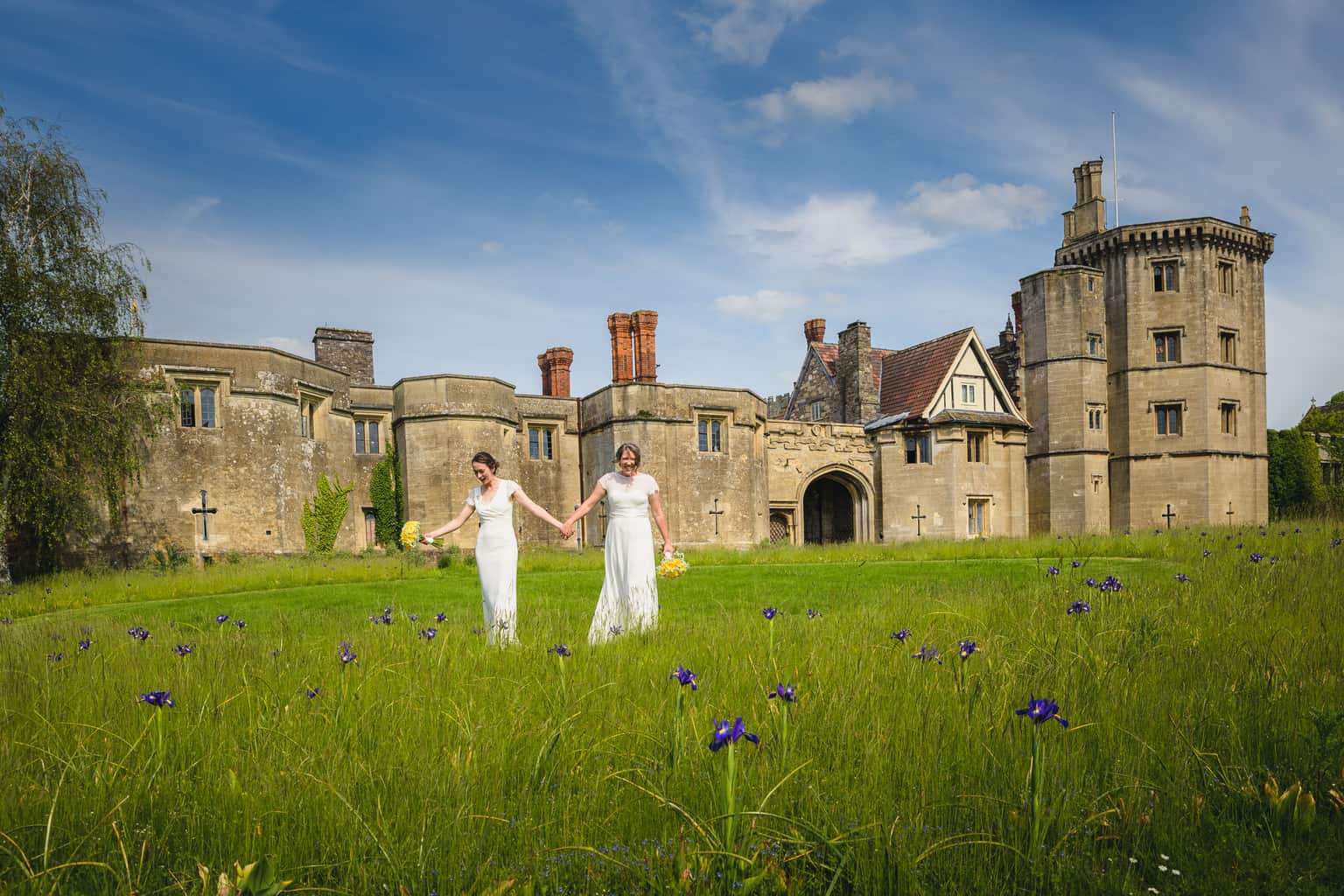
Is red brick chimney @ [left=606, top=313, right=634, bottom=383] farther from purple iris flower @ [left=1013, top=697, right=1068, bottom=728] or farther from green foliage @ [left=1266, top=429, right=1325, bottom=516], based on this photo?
green foliage @ [left=1266, top=429, right=1325, bottom=516]

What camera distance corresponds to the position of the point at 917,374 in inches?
1364

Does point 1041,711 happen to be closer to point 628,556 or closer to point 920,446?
point 628,556

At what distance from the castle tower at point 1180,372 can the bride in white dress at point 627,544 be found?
1138 inches

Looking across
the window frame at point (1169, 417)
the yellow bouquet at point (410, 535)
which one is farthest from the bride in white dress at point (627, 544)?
the window frame at point (1169, 417)

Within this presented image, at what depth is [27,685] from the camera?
563 cm

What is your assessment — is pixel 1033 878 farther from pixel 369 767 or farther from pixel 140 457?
pixel 140 457

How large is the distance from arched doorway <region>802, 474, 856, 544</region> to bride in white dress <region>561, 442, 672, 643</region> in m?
27.1

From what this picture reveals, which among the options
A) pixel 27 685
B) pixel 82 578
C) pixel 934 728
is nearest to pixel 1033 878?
pixel 934 728

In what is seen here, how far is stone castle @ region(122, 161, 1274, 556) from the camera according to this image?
95.0 feet

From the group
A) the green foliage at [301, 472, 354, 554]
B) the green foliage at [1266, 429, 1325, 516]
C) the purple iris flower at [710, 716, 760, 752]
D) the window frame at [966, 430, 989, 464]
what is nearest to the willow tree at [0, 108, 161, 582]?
the green foliage at [301, 472, 354, 554]

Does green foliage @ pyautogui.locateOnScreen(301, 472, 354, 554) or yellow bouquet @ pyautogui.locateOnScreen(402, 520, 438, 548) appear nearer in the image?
yellow bouquet @ pyautogui.locateOnScreen(402, 520, 438, 548)

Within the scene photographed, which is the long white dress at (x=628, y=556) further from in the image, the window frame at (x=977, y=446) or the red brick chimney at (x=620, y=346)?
the window frame at (x=977, y=446)

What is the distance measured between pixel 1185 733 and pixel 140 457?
85.0 ft

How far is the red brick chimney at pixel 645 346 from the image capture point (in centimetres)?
2989
